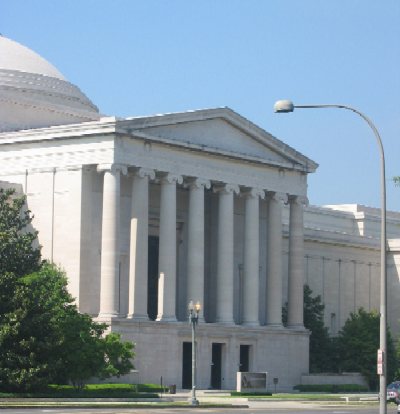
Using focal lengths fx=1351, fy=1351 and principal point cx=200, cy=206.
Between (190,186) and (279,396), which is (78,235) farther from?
(279,396)

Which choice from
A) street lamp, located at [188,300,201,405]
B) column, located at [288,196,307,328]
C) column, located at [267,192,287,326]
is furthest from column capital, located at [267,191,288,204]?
street lamp, located at [188,300,201,405]

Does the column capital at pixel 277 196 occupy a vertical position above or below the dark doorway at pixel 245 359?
above

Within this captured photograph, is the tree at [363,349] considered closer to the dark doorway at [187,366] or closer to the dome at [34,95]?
the dark doorway at [187,366]

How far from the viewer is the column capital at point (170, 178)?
326 feet

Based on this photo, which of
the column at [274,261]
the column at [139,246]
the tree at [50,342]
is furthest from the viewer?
the column at [274,261]

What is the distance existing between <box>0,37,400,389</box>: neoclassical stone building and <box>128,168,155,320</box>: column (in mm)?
93

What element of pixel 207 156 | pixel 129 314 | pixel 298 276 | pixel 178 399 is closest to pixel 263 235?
pixel 298 276

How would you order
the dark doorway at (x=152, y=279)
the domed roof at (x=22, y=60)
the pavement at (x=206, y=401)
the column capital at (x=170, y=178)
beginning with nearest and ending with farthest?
the pavement at (x=206, y=401), the column capital at (x=170, y=178), the dark doorway at (x=152, y=279), the domed roof at (x=22, y=60)

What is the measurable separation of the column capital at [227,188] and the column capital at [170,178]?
233 inches

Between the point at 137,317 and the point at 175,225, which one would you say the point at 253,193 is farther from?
the point at 137,317

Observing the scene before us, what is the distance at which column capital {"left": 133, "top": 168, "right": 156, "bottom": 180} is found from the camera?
96.5m

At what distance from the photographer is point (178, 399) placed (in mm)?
85938

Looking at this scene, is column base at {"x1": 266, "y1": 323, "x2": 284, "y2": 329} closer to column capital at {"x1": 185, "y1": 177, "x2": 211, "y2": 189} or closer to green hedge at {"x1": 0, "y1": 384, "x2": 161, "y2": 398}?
column capital at {"x1": 185, "y1": 177, "x2": 211, "y2": 189}

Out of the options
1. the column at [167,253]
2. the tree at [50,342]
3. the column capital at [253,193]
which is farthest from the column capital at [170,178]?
the tree at [50,342]
